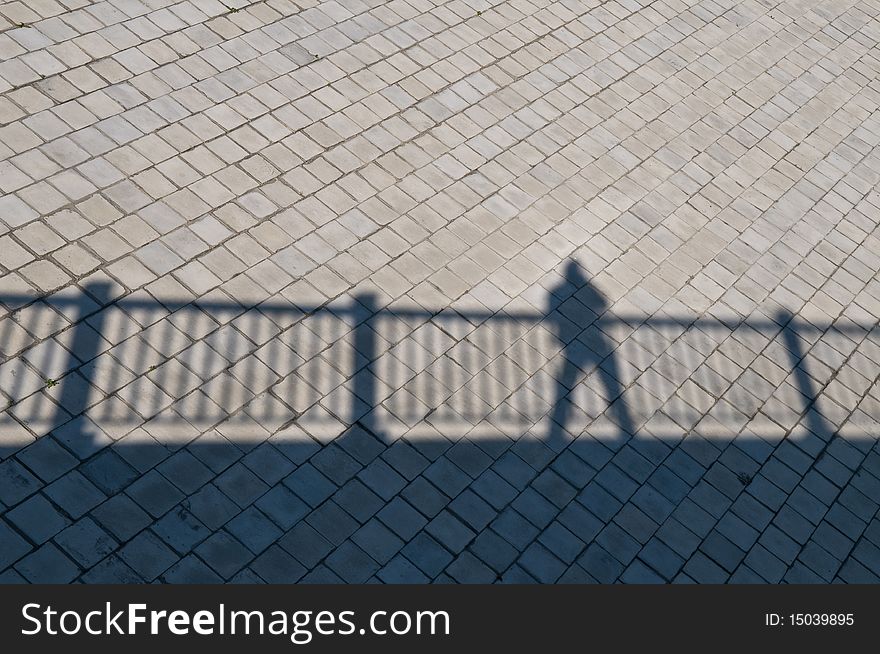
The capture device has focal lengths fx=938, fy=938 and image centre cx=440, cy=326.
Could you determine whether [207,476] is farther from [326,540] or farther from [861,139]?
[861,139]

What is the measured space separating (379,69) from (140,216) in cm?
284

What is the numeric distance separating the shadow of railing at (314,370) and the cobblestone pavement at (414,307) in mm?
22

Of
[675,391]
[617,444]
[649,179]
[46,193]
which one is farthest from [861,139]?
[46,193]

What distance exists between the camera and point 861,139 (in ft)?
31.4

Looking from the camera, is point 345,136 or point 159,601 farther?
point 345,136

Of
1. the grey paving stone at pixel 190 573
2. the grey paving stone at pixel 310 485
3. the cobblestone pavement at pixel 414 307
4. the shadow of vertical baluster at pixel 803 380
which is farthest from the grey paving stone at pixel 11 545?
the shadow of vertical baluster at pixel 803 380

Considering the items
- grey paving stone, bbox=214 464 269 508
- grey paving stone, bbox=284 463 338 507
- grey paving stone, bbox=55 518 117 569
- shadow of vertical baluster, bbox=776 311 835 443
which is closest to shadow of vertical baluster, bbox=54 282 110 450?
grey paving stone, bbox=55 518 117 569

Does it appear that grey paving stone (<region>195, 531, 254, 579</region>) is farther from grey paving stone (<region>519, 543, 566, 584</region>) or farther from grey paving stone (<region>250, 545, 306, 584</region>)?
grey paving stone (<region>519, 543, 566, 584</region>)

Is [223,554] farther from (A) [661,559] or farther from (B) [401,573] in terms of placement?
(A) [661,559]

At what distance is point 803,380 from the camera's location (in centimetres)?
723

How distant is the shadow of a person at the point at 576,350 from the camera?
21.4 feet

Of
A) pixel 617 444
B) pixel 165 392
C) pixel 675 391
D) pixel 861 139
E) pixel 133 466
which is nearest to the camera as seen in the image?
pixel 133 466

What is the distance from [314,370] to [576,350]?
195cm

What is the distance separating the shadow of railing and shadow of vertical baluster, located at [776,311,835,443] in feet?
0.05
